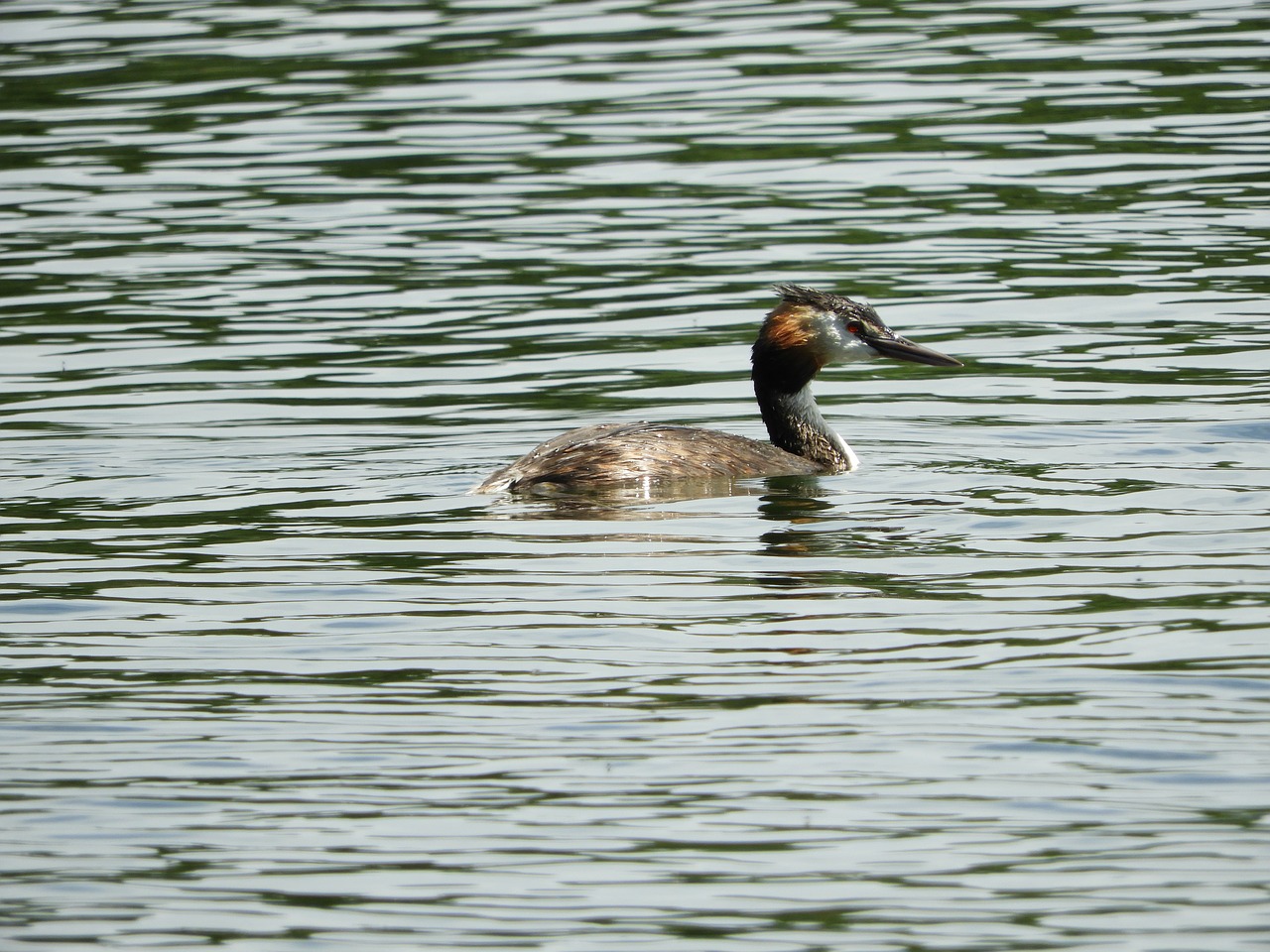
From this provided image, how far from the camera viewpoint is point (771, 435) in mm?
11266

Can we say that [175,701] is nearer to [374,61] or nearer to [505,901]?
[505,901]

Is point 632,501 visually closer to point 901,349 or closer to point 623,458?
point 623,458

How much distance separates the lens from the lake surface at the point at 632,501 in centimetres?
543

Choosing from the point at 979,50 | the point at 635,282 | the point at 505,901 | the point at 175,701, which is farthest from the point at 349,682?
the point at 979,50

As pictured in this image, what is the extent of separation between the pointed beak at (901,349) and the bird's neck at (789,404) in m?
0.34

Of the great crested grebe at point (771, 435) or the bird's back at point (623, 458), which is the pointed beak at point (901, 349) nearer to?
the great crested grebe at point (771, 435)

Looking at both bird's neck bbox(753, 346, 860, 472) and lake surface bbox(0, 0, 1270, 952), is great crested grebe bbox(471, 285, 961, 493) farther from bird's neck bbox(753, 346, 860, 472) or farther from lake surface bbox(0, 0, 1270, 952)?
lake surface bbox(0, 0, 1270, 952)

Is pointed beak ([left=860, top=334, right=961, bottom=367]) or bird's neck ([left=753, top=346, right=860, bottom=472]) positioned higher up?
pointed beak ([left=860, top=334, right=961, bottom=367])

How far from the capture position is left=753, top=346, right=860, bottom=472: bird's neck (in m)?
11.0

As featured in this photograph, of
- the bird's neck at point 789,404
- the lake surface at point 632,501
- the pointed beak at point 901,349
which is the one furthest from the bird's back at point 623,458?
the pointed beak at point 901,349

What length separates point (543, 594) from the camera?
26.4 ft

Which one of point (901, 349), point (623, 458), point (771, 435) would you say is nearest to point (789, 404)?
point (771, 435)

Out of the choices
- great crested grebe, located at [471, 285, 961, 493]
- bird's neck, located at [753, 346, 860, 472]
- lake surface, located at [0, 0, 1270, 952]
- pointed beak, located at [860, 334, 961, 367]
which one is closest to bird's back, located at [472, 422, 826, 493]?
great crested grebe, located at [471, 285, 961, 493]

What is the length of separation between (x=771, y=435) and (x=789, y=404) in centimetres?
20
